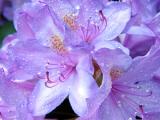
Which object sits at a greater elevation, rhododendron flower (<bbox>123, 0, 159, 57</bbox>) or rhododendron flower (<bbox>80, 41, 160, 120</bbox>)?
rhododendron flower (<bbox>123, 0, 159, 57</bbox>)

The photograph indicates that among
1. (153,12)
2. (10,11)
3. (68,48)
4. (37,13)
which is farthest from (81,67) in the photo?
(10,11)

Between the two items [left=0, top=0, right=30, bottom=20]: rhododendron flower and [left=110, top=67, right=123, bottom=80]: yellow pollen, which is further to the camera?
[left=0, top=0, right=30, bottom=20]: rhododendron flower

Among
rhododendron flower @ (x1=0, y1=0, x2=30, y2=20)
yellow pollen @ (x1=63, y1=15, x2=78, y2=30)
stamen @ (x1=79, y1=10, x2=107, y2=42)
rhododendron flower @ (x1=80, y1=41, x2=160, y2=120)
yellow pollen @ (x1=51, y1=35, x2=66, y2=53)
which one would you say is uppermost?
rhododendron flower @ (x1=0, y1=0, x2=30, y2=20)

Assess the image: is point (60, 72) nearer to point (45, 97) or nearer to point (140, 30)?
point (45, 97)

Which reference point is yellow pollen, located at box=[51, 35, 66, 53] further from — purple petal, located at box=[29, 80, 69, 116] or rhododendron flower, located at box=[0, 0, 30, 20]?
rhododendron flower, located at box=[0, 0, 30, 20]

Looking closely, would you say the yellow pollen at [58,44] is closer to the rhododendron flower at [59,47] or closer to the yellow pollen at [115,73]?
the rhododendron flower at [59,47]

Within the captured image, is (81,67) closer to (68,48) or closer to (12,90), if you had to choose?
(68,48)

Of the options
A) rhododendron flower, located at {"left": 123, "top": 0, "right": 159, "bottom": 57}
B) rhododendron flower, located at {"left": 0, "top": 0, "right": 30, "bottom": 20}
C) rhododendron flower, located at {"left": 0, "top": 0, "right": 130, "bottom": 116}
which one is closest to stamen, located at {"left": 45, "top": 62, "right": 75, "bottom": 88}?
rhododendron flower, located at {"left": 0, "top": 0, "right": 130, "bottom": 116}

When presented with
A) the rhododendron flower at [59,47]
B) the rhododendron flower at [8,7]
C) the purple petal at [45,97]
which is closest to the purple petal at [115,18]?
the rhododendron flower at [59,47]
